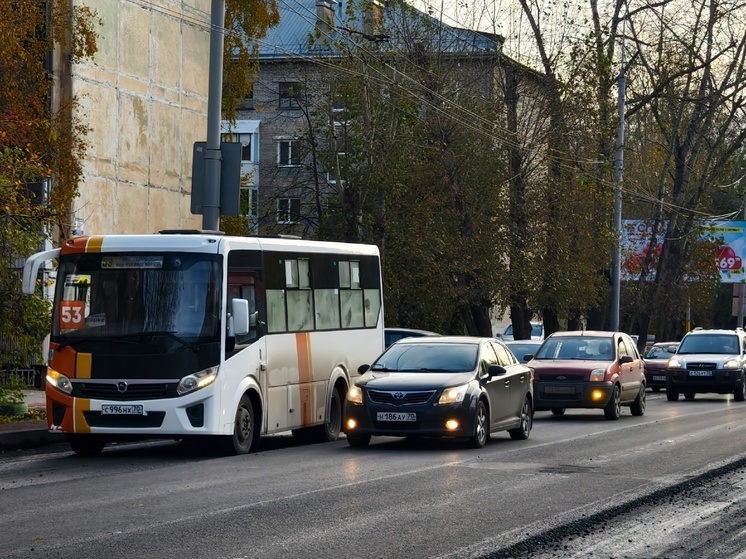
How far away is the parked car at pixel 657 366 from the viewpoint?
44.7m

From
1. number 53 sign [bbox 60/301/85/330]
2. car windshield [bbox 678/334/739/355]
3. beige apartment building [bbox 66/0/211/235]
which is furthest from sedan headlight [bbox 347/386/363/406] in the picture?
car windshield [bbox 678/334/739/355]

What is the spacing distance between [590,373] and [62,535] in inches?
699

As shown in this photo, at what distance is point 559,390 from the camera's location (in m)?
26.7

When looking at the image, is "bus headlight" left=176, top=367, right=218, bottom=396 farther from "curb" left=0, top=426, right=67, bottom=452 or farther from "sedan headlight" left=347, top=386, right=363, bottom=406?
"curb" left=0, top=426, right=67, bottom=452

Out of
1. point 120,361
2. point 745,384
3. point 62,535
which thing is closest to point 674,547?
point 62,535

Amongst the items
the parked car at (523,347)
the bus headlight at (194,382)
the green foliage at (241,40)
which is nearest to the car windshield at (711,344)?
the parked car at (523,347)

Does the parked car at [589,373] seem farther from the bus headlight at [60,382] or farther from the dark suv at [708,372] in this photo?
the bus headlight at [60,382]

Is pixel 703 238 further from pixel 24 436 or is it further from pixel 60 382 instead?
pixel 60 382

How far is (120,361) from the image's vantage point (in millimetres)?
16969

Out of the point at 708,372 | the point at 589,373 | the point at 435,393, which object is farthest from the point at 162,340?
the point at 708,372

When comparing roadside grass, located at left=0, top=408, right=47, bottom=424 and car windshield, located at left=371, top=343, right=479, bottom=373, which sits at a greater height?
car windshield, located at left=371, top=343, right=479, bottom=373

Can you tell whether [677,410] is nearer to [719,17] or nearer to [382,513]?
[382,513]

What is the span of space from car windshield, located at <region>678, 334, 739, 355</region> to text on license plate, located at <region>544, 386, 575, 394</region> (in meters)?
12.1

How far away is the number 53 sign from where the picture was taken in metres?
17.2
